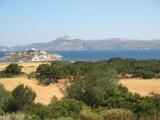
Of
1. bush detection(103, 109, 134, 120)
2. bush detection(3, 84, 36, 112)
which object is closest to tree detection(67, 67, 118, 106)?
bush detection(3, 84, 36, 112)

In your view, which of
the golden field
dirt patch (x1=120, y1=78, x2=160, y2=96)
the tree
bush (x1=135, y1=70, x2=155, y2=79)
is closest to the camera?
the tree

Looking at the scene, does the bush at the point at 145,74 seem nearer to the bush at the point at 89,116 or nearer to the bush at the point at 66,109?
the bush at the point at 66,109

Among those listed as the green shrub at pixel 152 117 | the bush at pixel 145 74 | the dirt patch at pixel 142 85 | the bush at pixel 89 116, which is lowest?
the dirt patch at pixel 142 85

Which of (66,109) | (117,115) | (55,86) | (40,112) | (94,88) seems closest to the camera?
(117,115)

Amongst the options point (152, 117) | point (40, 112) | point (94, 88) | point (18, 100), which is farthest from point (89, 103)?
point (152, 117)

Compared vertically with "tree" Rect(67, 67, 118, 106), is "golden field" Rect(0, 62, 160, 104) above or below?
below

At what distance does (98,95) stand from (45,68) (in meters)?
14.7

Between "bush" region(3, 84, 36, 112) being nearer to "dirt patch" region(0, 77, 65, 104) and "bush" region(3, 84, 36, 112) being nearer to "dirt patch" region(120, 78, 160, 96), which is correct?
"dirt patch" region(0, 77, 65, 104)

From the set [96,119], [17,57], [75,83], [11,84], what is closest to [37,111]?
[96,119]

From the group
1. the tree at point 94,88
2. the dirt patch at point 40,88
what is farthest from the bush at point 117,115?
the dirt patch at point 40,88

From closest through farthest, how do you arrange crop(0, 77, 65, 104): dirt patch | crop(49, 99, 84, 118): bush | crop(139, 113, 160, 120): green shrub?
crop(139, 113, 160, 120): green shrub
crop(49, 99, 84, 118): bush
crop(0, 77, 65, 104): dirt patch

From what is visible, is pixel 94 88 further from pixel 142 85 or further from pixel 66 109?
pixel 142 85

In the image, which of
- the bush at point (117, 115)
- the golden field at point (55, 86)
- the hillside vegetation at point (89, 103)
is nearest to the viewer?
the bush at point (117, 115)

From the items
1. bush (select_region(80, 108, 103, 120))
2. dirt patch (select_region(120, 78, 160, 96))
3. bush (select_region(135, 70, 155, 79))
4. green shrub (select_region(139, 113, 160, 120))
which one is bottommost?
dirt patch (select_region(120, 78, 160, 96))
